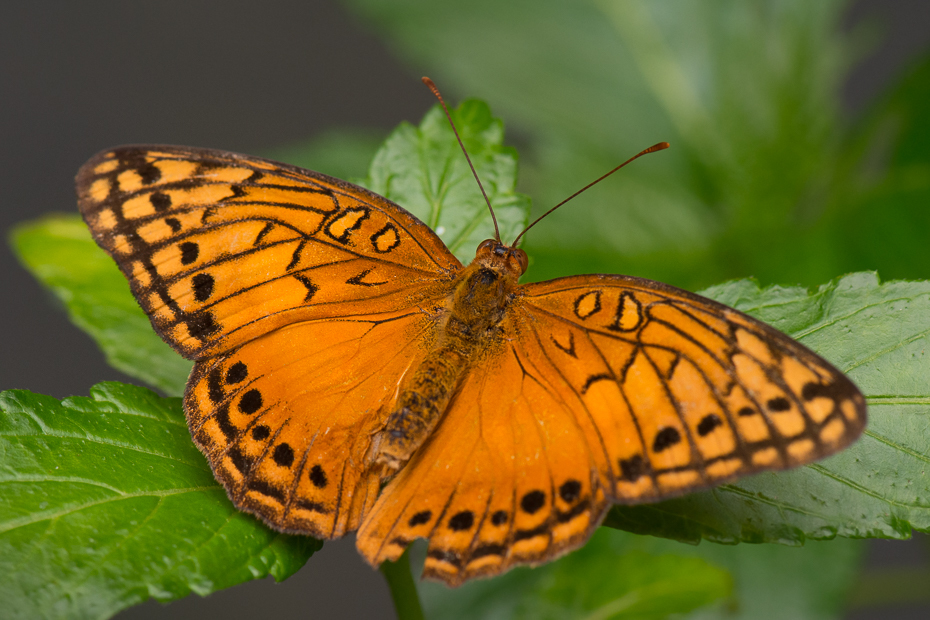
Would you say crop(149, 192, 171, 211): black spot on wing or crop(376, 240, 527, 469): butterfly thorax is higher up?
crop(149, 192, 171, 211): black spot on wing

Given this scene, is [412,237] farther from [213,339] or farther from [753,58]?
[753,58]

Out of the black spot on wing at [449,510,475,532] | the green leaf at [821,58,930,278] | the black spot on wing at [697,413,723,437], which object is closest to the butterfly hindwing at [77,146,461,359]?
the black spot on wing at [449,510,475,532]

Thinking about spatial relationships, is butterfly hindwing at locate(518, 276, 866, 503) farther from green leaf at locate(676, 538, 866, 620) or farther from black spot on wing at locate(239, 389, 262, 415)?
green leaf at locate(676, 538, 866, 620)

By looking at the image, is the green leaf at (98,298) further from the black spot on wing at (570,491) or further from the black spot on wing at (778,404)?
the black spot on wing at (778,404)

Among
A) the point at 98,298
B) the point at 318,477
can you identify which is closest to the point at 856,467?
the point at 318,477

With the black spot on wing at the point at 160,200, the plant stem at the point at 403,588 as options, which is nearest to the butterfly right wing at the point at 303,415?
the plant stem at the point at 403,588

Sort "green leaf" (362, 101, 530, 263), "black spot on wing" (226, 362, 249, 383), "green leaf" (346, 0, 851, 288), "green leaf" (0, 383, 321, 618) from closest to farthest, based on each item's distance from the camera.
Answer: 1. "green leaf" (0, 383, 321, 618)
2. "black spot on wing" (226, 362, 249, 383)
3. "green leaf" (362, 101, 530, 263)
4. "green leaf" (346, 0, 851, 288)
